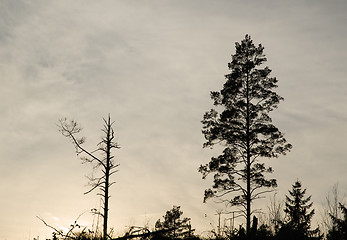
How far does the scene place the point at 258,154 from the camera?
20906mm

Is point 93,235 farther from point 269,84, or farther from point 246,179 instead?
point 269,84

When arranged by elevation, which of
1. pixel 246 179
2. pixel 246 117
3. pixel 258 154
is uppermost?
pixel 246 117

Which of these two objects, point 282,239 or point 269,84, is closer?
point 282,239

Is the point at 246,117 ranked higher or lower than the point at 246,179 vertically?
higher

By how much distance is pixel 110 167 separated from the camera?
23.2 meters

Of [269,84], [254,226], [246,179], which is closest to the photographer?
[254,226]

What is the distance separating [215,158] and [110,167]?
682cm

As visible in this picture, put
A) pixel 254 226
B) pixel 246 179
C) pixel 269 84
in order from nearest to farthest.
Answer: pixel 254 226 < pixel 246 179 < pixel 269 84

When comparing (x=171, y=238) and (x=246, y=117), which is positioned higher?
(x=246, y=117)

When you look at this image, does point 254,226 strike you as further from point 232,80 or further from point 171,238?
point 232,80

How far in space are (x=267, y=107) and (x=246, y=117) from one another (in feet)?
4.60

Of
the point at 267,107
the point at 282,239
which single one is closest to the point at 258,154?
the point at 267,107

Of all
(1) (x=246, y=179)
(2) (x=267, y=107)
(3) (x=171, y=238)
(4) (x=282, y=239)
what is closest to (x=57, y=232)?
(3) (x=171, y=238)

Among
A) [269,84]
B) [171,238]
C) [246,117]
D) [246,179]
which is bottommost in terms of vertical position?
[171,238]
